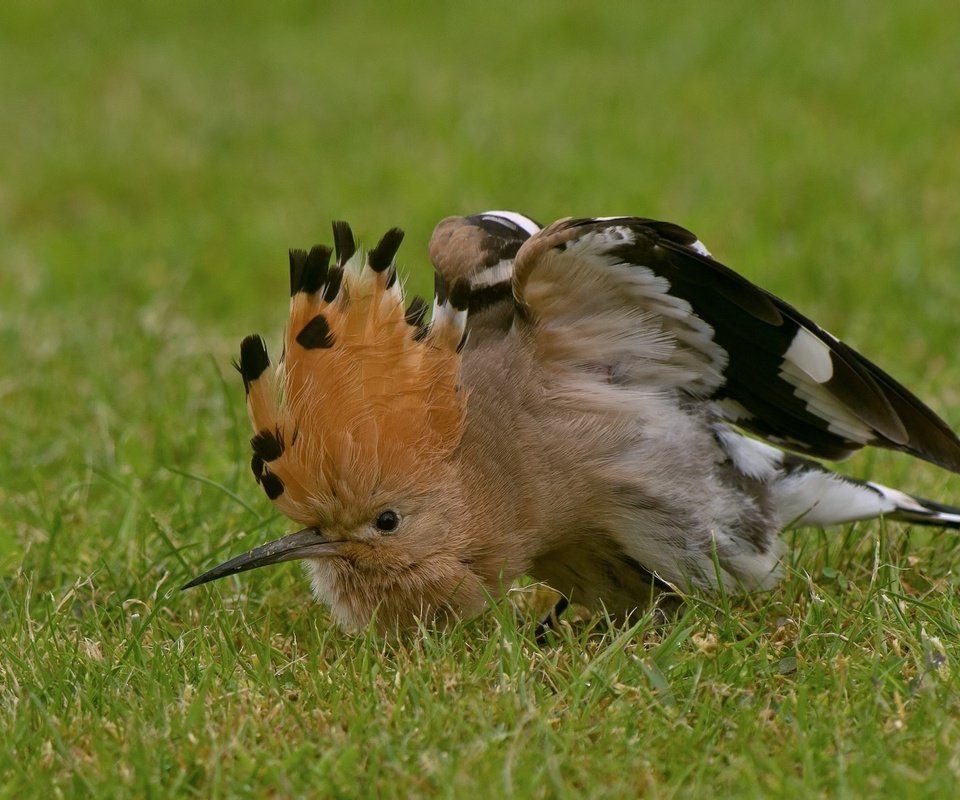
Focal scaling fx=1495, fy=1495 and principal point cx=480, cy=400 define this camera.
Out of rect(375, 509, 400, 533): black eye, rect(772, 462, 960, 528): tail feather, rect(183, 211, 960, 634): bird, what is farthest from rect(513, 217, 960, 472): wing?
rect(375, 509, 400, 533): black eye

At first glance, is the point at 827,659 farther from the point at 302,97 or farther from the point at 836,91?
the point at 302,97

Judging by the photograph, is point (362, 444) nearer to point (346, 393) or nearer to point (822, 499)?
point (346, 393)

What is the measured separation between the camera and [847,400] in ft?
12.0

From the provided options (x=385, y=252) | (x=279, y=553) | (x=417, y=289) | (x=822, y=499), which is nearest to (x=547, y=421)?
(x=385, y=252)

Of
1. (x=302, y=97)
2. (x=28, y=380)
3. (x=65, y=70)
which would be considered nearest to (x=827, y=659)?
(x=28, y=380)

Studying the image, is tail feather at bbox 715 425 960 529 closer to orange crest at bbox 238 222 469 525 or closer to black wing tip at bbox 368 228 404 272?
orange crest at bbox 238 222 469 525

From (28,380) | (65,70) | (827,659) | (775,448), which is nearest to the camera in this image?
(827,659)

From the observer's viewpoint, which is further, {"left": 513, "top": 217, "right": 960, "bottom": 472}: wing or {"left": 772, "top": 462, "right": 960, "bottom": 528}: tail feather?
{"left": 772, "top": 462, "right": 960, "bottom": 528}: tail feather

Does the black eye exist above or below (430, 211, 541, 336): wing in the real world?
below

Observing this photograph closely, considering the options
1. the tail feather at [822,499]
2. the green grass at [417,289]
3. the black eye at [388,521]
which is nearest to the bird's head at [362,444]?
the black eye at [388,521]

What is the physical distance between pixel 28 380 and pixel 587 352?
249 cm

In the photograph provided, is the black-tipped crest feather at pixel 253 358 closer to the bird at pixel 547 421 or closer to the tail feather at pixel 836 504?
the bird at pixel 547 421

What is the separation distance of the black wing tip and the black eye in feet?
1.80

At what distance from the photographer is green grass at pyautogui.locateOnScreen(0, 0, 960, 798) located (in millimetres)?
2756
